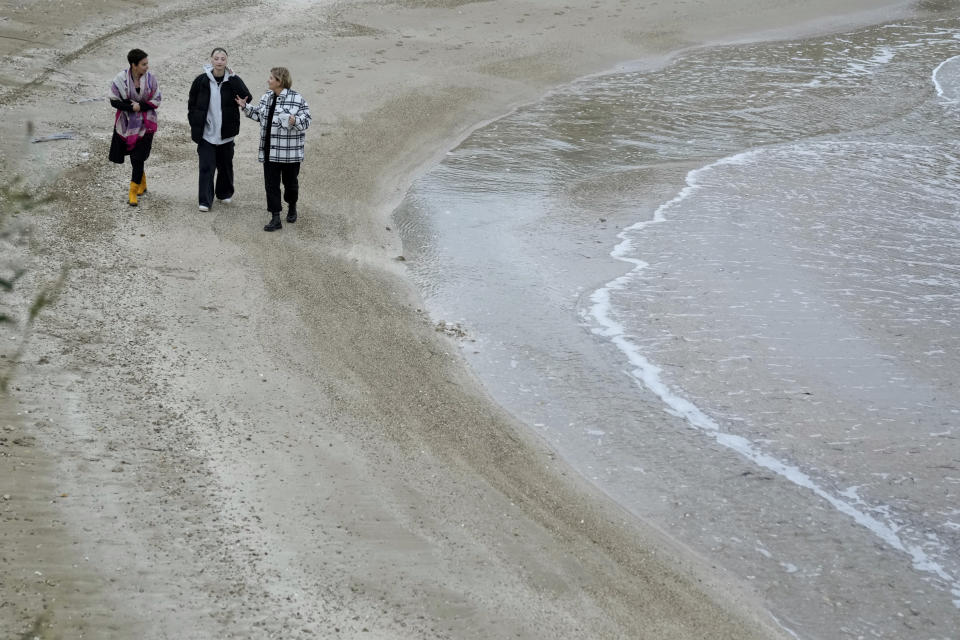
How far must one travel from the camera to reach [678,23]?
21.4 metres

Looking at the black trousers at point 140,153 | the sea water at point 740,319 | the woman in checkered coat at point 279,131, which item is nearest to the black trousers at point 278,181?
the woman in checkered coat at point 279,131

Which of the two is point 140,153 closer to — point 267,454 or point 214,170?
point 214,170

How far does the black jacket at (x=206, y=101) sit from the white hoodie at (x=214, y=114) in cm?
3

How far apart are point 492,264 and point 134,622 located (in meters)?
6.07

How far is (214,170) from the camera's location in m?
9.91

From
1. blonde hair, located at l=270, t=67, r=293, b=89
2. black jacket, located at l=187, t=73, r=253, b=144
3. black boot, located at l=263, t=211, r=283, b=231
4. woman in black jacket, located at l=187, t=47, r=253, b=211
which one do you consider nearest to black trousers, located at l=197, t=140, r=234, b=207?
woman in black jacket, located at l=187, t=47, r=253, b=211

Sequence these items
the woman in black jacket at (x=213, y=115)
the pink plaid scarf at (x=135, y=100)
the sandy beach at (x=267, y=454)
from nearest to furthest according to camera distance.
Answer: the sandy beach at (x=267, y=454), the pink plaid scarf at (x=135, y=100), the woman in black jacket at (x=213, y=115)

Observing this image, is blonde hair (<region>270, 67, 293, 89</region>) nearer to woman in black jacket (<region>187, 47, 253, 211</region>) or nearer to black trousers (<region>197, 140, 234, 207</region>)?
woman in black jacket (<region>187, 47, 253, 211</region>)

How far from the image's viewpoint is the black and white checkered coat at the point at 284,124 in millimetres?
9555

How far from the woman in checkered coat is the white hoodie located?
0.21 m

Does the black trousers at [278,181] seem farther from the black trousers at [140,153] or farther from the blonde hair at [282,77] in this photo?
the black trousers at [140,153]

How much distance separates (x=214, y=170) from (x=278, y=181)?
64 cm

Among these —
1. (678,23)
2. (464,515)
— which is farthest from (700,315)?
(678,23)

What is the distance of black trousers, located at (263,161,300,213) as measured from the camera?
9758mm
